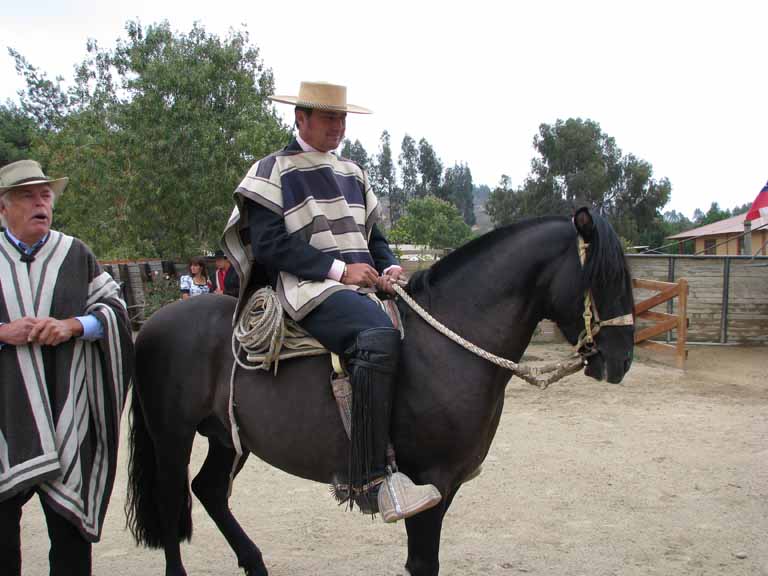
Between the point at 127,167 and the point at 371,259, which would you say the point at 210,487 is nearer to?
the point at 371,259

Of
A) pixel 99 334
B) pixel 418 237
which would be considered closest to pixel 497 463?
pixel 99 334

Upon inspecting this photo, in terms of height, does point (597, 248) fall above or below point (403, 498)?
above

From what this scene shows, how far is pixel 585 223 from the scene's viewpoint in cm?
267

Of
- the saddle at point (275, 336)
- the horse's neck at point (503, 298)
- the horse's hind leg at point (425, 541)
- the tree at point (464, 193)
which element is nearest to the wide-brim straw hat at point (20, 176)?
the saddle at point (275, 336)

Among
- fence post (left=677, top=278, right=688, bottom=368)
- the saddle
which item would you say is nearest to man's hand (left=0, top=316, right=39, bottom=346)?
the saddle

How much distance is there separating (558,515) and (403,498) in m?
2.39

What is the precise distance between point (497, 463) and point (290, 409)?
3.30 m

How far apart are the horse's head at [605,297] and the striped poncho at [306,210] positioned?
1053 mm

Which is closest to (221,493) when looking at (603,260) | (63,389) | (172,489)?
(172,489)

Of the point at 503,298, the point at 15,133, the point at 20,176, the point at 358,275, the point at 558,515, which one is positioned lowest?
the point at 558,515

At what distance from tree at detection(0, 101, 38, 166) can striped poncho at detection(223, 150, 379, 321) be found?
34363 millimetres

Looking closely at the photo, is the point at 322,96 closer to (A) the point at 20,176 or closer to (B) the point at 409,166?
(A) the point at 20,176

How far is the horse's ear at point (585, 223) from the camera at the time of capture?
8.73ft

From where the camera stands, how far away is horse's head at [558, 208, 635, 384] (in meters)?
2.64
